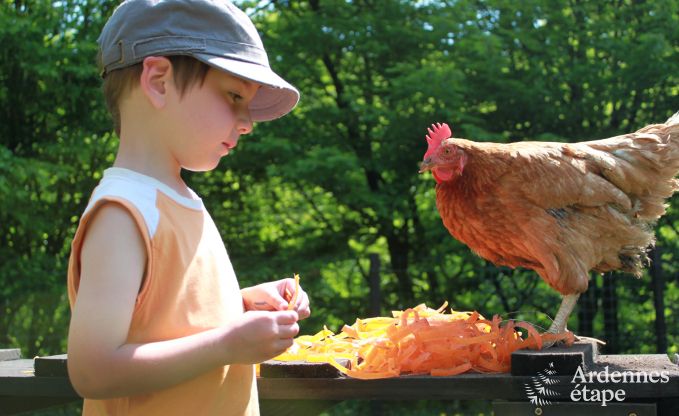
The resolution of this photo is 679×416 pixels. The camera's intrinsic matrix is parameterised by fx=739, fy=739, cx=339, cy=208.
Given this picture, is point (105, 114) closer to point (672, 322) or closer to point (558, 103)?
point (558, 103)

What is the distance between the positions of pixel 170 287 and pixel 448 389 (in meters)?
0.88

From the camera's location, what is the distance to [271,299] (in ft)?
4.73

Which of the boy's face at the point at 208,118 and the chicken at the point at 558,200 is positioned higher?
the boy's face at the point at 208,118

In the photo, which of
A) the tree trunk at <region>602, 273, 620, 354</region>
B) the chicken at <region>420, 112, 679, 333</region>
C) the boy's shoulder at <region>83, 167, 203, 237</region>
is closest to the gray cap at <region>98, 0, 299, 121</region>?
the boy's shoulder at <region>83, 167, 203, 237</region>

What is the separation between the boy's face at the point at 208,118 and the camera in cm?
122

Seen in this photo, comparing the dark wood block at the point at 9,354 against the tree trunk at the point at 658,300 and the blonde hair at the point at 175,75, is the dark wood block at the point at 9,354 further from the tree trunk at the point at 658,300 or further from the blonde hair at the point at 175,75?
the tree trunk at the point at 658,300

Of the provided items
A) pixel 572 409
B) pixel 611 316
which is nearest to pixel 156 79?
pixel 572 409

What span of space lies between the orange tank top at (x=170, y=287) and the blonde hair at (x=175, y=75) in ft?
0.48

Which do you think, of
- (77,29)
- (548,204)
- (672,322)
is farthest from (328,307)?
(548,204)

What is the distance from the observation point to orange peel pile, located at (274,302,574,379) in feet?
6.29

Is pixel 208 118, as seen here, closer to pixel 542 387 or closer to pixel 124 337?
pixel 124 337

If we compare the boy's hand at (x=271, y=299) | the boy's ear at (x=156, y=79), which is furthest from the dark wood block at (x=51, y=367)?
the boy's ear at (x=156, y=79)

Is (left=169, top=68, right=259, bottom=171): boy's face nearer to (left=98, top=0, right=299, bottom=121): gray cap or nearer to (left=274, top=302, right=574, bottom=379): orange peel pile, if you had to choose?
(left=98, top=0, right=299, bottom=121): gray cap

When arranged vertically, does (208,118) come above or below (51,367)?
above
